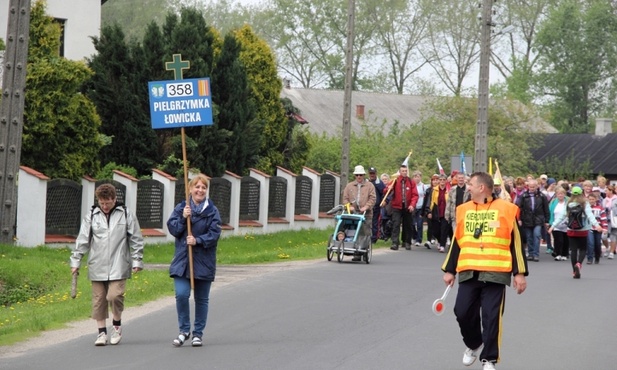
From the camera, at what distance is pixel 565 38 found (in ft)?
249

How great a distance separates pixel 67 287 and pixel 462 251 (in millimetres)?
8815

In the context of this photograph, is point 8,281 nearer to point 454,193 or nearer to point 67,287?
point 67,287

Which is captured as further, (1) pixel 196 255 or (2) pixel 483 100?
(2) pixel 483 100

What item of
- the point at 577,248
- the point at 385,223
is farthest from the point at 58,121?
the point at 577,248

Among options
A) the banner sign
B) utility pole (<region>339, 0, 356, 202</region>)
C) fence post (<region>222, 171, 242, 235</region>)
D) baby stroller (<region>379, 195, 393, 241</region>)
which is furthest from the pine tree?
the banner sign

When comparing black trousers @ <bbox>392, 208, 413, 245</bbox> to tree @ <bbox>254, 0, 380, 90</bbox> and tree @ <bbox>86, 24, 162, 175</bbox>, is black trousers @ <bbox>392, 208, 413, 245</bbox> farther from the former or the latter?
tree @ <bbox>254, 0, 380, 90</bbox>

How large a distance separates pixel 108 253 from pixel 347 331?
2.68m

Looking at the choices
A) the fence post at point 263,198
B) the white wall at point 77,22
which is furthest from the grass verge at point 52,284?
the white wall at point 77,22

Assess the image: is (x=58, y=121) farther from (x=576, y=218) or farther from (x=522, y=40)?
(x=522, y=40)

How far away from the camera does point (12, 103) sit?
65.0 ft

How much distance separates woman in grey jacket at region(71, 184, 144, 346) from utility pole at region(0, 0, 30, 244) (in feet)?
25.4

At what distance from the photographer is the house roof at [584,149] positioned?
227ft

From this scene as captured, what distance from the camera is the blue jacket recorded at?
12.2 metres

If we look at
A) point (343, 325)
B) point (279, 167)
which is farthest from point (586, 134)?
point (343, 325)
